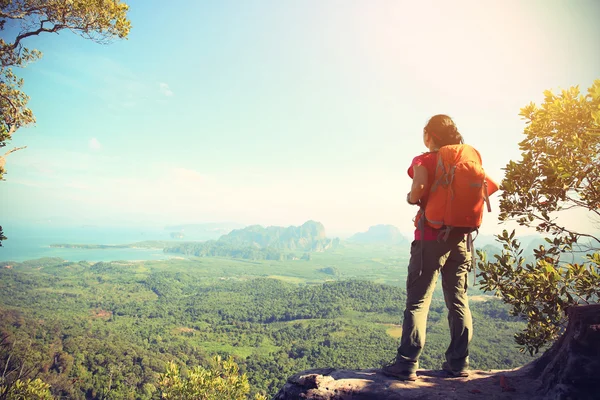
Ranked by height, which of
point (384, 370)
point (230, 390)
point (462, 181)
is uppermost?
point (462, 181)

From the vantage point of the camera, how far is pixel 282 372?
49094 millimetres

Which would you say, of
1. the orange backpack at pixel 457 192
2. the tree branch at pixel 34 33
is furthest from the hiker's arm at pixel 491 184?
the tree branch at pixel 34 33

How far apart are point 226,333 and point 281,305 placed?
31050mm

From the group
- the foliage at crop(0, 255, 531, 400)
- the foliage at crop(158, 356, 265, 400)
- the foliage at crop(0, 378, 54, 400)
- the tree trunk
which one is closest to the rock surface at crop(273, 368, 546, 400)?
the tree trunk

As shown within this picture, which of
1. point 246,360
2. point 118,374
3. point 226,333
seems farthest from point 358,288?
point 118,374

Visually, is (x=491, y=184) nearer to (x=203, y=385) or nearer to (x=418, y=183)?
(x=418, y=183)

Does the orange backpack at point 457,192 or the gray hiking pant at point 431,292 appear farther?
the gray hiking pant at point 431,292

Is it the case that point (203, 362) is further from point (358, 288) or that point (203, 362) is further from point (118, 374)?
point (358, 288)

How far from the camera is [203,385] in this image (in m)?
10.8

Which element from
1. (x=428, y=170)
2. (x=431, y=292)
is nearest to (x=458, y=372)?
(x=431, y=292)

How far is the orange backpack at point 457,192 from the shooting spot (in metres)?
2.88

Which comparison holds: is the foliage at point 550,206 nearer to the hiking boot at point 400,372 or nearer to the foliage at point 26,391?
the hiking boot at point 400,372

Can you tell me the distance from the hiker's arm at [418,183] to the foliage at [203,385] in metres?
9.80

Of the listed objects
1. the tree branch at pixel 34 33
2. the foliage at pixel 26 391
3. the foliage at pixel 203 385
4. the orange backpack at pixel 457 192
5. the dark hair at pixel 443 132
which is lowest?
the foliage at pixel 26 391
